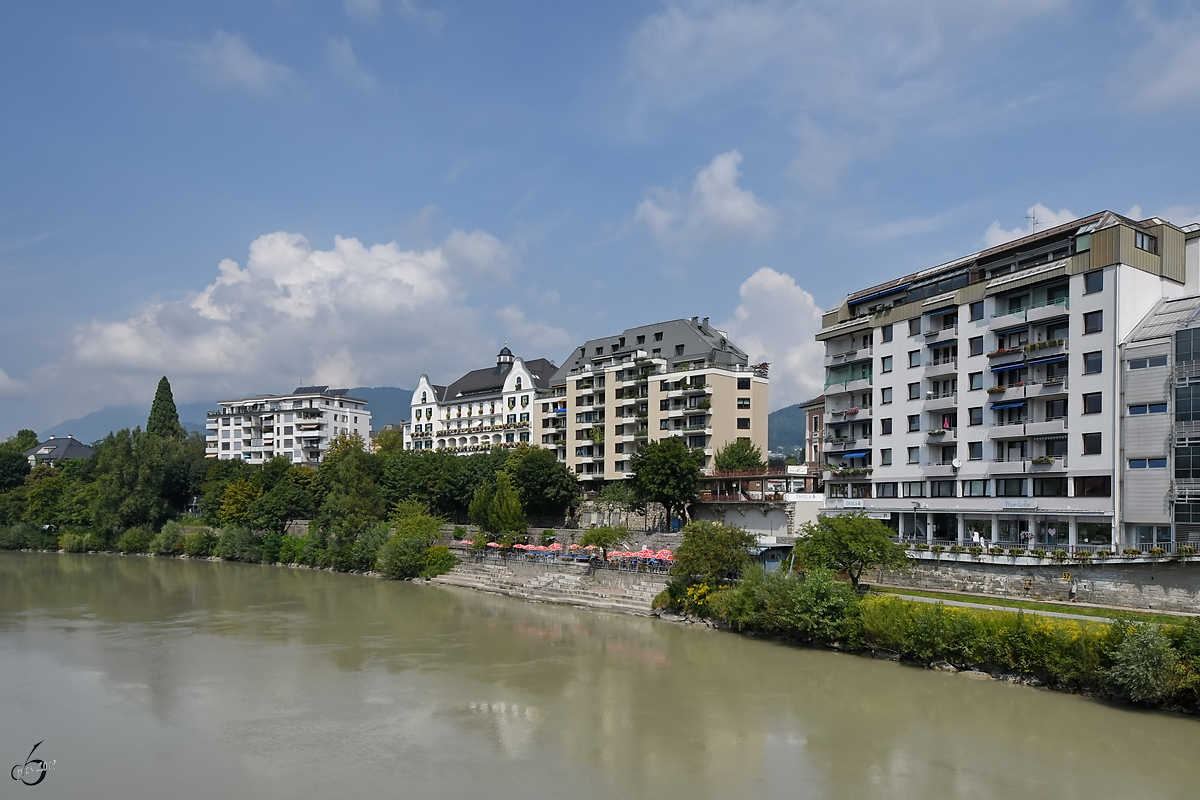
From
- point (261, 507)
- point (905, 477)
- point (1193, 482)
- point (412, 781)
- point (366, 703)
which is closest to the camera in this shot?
point (412, 781)

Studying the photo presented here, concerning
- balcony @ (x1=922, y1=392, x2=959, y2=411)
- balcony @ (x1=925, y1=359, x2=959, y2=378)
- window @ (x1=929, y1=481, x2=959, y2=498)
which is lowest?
window @ (x1=929, y1=481, x2=959, y2=498)

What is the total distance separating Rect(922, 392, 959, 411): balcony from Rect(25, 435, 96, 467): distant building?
11580 centimetres

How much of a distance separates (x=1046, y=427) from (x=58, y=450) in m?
133

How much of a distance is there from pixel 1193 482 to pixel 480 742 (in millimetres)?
30818

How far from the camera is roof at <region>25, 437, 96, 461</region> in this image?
121750mm

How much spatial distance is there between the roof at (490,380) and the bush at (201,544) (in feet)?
107

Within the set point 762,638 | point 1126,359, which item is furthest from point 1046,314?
point 762,638

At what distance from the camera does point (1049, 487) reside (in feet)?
135

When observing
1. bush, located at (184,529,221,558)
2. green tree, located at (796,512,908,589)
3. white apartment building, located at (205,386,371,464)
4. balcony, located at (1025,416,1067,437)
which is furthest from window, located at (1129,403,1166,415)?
white apartment building, located at (205,386,371,464)

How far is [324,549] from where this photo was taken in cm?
7144

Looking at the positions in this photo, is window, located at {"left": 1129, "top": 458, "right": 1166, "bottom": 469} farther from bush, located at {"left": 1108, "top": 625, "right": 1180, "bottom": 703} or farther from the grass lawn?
bush, located at {"left": 1108, "top": 625, "right": 1180, "bottom": 703}

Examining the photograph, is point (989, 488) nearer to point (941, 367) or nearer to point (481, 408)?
point (941, 367)

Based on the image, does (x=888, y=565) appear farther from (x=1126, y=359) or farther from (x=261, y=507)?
(x=261, y=507)

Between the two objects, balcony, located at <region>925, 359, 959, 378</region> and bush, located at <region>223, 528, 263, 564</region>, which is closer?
balcony, located at <region>925, 359, 959, 378</region>
